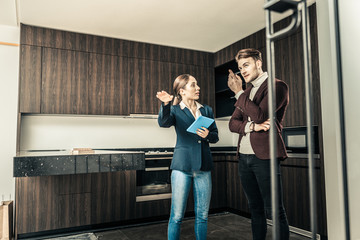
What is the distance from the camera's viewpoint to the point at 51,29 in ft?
12.3

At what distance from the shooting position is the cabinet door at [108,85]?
3.96 meters

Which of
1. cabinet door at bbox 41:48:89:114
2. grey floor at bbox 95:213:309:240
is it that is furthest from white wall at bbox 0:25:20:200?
grey floor at bbox 95:213:309:240

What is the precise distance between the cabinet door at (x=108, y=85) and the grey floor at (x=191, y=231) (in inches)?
59.9

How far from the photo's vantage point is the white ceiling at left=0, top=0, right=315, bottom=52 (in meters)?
3.12

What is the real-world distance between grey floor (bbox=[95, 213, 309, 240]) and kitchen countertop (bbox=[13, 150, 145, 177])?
46.3 inches

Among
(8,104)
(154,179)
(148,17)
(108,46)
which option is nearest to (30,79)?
(8,104)

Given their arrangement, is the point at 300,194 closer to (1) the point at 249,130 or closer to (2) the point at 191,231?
(2) the point at 191,231

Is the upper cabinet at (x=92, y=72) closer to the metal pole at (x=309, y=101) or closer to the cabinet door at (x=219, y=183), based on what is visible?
the cabinet door at (x=219, y=183)

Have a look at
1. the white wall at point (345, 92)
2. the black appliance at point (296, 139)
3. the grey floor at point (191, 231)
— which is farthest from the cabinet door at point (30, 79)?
the white wall at point (345, 92)

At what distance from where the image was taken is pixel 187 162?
82.5 inches

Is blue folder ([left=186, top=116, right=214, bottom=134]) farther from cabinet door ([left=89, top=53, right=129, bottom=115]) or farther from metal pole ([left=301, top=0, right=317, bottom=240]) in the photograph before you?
cabinet door ([left=89, top=53, right=129, bottom=115])

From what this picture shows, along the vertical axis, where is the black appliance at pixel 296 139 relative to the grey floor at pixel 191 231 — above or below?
above

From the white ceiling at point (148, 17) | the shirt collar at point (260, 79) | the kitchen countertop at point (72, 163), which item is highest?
the white ceiling at point (148, 17)

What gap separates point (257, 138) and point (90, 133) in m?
2.86
